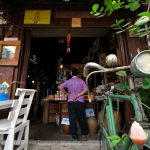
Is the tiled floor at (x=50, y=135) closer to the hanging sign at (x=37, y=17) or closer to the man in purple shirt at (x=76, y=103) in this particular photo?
the man in purple shirt at (x=76, y=103)

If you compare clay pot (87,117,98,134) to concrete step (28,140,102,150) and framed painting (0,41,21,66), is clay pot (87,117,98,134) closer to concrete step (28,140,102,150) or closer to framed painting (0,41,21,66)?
concrete step (28,140,102,150)

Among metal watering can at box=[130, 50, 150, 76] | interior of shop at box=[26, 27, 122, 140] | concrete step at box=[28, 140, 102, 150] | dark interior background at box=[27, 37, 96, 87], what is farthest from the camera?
dark interior background at box=[27, 37, 96, 87]

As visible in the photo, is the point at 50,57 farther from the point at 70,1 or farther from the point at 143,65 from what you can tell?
the point at 143,65

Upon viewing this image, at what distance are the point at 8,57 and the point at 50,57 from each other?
5.50m

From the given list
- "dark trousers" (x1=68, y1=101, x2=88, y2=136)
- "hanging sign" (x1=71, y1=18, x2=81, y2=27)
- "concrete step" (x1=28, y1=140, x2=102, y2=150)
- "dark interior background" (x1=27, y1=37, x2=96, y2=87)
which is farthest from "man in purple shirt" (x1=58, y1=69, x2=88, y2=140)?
"dark interior background" (x1=27, y1=37, x2=96, y2=87)

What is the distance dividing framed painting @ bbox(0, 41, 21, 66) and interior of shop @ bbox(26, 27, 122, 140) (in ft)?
5.94

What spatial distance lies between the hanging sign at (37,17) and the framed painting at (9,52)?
58cm

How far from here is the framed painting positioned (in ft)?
10.5

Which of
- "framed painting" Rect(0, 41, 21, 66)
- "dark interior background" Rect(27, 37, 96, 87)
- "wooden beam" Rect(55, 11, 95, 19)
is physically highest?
"dark interior background" Rect(27, 37, 96, 87)

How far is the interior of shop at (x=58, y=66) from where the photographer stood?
14.4 feet

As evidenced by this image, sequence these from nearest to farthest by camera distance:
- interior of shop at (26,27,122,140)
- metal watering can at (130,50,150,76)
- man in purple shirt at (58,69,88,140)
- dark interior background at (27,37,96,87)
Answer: metal watering can at (130,50,150,76) → man in purple shirt at (58,69,88,140) → interior of shop at (26,27,122,140) → dark interior background at (27,37,96,87)

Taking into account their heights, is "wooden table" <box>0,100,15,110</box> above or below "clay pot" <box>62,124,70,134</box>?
above

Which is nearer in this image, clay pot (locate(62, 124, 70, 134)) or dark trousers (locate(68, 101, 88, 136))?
dark trousers (locate(68, 101, 88, 136))

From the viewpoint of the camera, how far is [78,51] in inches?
303
